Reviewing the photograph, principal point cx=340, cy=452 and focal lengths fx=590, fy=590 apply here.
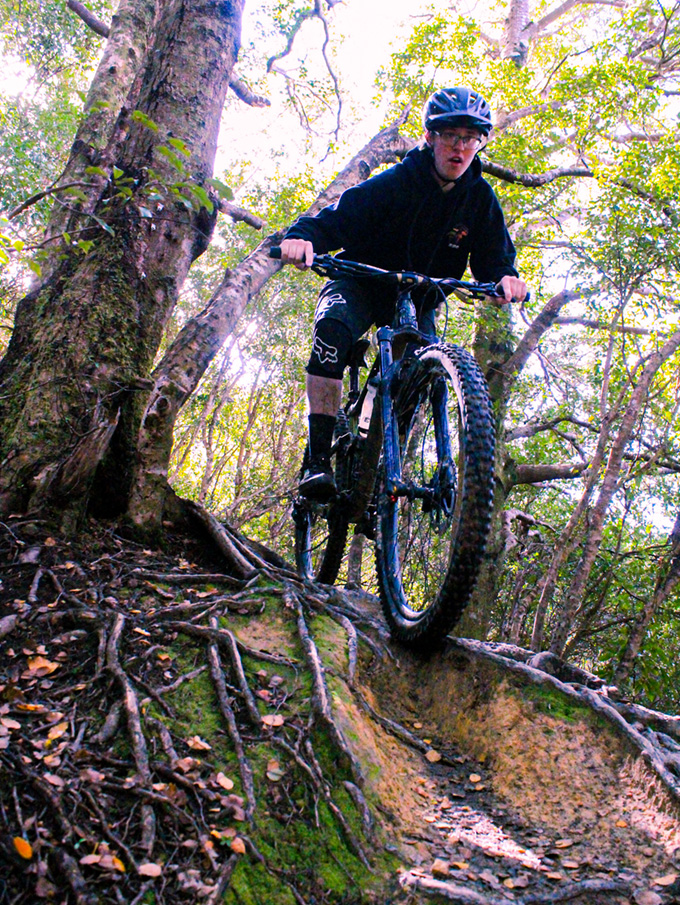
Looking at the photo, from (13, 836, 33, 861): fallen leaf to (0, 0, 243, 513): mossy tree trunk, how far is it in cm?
166

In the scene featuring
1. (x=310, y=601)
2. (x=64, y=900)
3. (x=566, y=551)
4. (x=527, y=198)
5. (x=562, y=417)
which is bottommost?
(x=64, y=900)

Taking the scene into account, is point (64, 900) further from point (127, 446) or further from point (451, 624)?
point (127, 446)

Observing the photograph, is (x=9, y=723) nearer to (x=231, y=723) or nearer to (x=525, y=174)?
(x=231, y=723)

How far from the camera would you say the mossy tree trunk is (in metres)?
2.70

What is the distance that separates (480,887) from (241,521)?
850cm

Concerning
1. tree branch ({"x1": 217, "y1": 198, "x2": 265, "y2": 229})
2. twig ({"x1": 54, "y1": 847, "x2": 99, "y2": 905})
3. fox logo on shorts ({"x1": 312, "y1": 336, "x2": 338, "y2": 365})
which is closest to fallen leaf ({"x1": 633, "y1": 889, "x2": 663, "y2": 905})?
twig ({"x1": 54, "y1": 847, "x2": 99, "y2": 905})

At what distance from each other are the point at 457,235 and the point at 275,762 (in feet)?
8.93

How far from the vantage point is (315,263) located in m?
2.97

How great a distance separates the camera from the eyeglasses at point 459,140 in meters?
2.86

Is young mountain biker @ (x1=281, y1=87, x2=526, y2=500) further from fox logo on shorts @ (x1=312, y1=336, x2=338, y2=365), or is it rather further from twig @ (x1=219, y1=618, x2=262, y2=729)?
twig @ (x1=219, y1=618, x2=262, y2=729)

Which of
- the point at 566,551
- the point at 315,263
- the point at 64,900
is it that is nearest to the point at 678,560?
the point at 566,551

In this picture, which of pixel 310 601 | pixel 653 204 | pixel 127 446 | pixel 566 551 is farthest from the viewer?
pixel 653 204

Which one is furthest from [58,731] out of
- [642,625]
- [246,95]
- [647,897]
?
[246,95]

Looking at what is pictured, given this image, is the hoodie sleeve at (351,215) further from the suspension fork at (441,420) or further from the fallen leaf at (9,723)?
the fallen leaf at (9,723)
